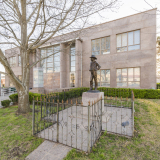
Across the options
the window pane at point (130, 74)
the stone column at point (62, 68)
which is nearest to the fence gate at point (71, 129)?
the window pane at point (130, 74)

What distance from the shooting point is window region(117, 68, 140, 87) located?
1014 cm

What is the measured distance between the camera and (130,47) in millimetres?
10430

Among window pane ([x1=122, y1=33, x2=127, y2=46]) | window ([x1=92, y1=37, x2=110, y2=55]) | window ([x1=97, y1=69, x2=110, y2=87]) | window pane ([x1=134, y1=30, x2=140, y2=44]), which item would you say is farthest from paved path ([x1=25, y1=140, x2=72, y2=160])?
window pane ([x1=134, y1=30, x2=140, y2=44])

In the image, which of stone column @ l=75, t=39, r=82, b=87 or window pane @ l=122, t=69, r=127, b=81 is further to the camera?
stone column @ l=75, t=39, r=82, b=87

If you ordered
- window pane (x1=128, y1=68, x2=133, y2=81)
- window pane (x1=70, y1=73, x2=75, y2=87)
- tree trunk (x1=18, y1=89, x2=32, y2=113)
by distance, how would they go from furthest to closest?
window pane (x1=70, y1=73, x2=75, y2=87) → window pane (x1=128, y1=68, x2=133, y2=81) → tree trunk (x1=18, y1=89, x2=32, y2=113)

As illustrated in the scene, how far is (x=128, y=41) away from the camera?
10500 mm

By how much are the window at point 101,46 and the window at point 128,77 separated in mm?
3050

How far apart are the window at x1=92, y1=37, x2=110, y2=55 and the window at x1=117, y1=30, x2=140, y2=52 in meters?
1.27

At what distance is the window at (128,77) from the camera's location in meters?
10.1

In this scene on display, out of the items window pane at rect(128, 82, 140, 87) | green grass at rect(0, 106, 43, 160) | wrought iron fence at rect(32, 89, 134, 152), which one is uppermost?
window pane at rect(128, 82, 140, 87)

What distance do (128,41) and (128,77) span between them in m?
3.97

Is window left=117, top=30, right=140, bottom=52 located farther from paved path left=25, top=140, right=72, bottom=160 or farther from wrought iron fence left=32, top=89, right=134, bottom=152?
paved path left=25, top=140, right=72, bottom=160

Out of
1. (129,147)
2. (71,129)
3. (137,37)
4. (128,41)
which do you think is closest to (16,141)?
(71,129)

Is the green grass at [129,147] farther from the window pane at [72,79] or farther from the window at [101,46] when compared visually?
the window pane at [72,79]
